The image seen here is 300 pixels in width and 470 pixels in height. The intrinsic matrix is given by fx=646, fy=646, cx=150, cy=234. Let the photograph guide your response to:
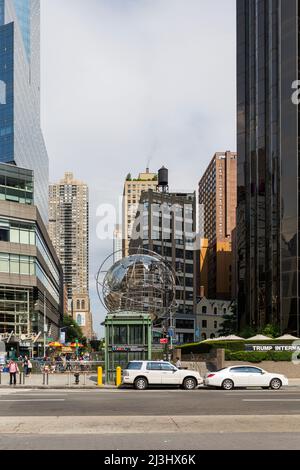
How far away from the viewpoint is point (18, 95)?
15650 centimetres

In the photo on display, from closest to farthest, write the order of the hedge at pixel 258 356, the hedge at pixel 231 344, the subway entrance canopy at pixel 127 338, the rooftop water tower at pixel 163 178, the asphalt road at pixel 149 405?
1. the asphalt road at pixel 149 405
2. the subway entrance canopy at pixel 127 338
3. the hedge at pixel 258 356
4. the hedge at pixel 231 344
5. the rooftop water tower at pixel 163 178

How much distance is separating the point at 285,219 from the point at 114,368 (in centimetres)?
2697

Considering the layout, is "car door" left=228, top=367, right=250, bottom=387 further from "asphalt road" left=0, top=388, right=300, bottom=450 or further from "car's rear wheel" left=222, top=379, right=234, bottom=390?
"asphalt road" left=0, top=388, right=300, bottom=450

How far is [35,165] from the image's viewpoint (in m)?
172

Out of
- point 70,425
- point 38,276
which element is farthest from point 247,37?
point 70,425

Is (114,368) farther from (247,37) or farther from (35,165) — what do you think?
(35,165)

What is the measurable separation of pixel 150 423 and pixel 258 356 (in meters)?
28.8

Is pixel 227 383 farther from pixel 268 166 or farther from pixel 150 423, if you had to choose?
pixel 268 166

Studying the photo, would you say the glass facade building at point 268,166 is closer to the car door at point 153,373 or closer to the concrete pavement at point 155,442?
the car door at point 153,373

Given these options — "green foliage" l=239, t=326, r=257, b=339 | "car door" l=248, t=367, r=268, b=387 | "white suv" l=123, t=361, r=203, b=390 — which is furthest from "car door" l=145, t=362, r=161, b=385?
"green foliage" l=239, t=326, r=257, b=339

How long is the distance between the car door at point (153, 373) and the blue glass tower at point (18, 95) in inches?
4495

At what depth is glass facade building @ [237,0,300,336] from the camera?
58562mm

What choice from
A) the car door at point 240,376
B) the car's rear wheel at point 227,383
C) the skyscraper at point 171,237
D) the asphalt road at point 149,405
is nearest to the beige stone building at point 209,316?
the skyscraper at point 171,237

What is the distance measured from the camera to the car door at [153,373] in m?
32.3
